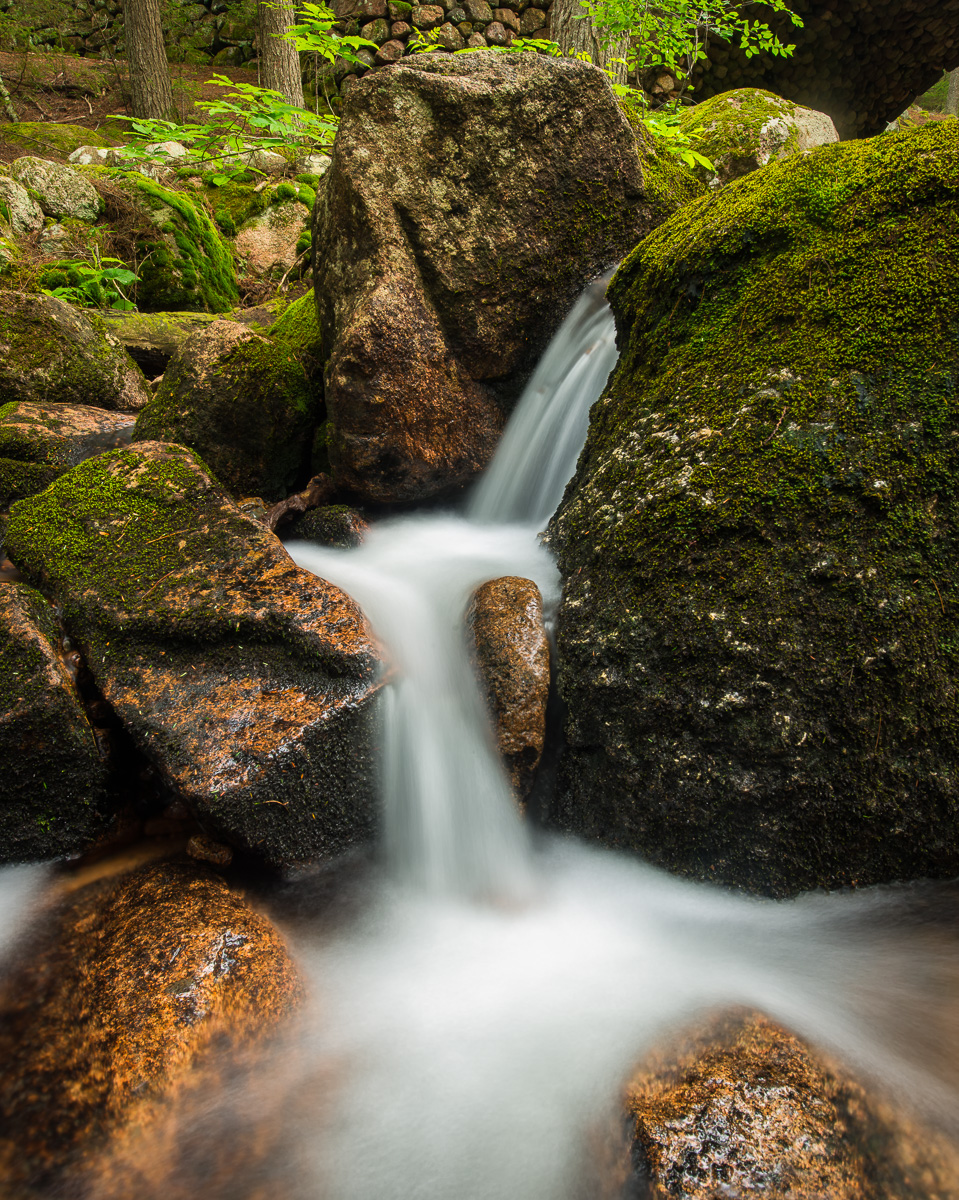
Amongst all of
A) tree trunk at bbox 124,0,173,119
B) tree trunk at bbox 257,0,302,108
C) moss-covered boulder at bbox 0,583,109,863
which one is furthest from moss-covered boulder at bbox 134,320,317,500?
tree trunk at bbox 124,0,173,119

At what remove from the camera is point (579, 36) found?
21.1 feet

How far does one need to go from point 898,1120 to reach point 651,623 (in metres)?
1.44

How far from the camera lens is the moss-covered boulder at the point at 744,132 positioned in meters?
5.19

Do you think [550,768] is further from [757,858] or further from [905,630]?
[905,630]

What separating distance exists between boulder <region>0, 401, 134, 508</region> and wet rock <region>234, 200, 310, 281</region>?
5.39m

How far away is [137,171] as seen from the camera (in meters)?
7.81

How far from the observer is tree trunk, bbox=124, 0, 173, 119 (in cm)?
1149

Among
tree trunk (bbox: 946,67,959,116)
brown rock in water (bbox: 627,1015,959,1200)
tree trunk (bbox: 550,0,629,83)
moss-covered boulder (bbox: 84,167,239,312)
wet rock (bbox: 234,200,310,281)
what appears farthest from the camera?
tree trunk (bbox: 946,67,959,116)

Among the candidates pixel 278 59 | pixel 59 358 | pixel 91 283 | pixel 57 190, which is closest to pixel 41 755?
pixel 59 358

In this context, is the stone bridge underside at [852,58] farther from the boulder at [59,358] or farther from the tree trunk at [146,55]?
the boulder at [59,358]

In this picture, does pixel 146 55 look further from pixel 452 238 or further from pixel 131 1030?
pixel 131 1030

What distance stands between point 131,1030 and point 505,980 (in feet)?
3.64

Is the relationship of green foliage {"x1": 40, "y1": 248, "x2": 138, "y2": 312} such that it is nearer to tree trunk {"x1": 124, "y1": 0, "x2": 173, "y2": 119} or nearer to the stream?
the stream

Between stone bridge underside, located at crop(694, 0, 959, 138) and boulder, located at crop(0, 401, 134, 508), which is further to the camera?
stone bridge underside, located at crop(694, 0, 959, 138)
